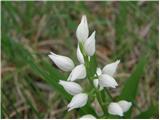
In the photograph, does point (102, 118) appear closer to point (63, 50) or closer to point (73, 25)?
point (73, 25)

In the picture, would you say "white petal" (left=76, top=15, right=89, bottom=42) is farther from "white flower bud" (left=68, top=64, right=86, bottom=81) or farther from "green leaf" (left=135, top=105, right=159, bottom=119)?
"green leaf" (left=135, top=105, right=159, bottom=119)

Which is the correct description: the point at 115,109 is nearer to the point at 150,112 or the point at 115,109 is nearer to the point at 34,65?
the point at 150,112

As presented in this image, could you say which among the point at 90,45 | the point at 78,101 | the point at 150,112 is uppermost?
the point at 90,45

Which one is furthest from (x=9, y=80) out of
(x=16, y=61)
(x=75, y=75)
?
(x=75, y=75)

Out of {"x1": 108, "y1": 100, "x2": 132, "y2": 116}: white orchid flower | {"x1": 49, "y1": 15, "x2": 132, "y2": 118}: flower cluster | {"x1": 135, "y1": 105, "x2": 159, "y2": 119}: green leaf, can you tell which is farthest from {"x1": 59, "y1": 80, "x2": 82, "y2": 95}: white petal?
{"x1": 135, "y1": 105, "x2": 159, "y2": 119}: green leaf

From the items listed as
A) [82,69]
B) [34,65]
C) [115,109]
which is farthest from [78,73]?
[34,65]

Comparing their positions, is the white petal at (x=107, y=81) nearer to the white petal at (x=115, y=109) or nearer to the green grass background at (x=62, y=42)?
the white petal at (x=115, y=109)

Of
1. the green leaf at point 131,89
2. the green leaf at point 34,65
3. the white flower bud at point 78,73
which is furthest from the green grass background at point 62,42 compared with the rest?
the white flower bud at point 78,73
